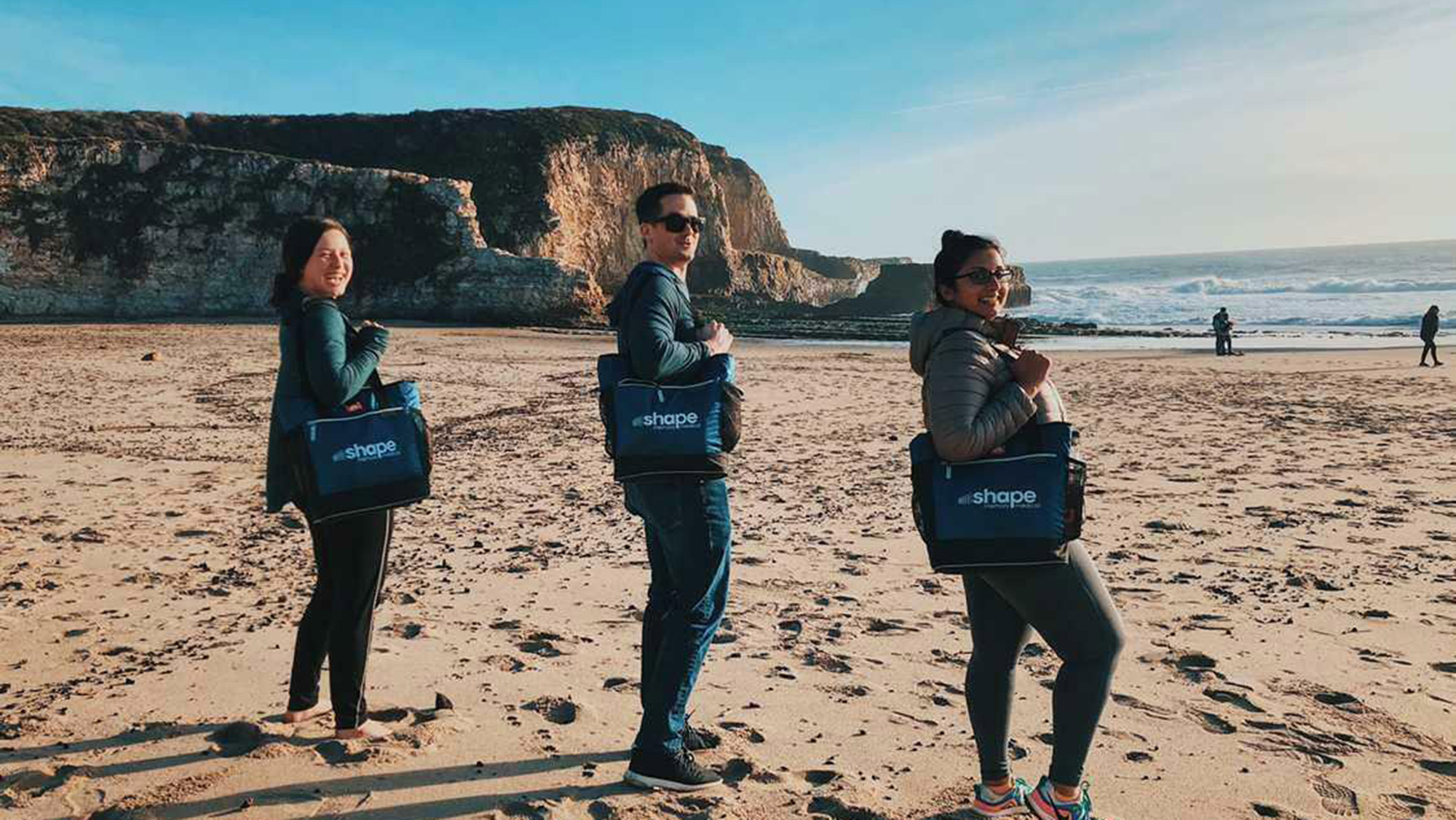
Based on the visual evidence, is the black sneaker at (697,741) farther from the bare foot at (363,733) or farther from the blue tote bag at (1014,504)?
the blue tote bag at (1014,504)

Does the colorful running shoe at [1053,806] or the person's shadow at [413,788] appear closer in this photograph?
the colorful running shoe at [1053,806]

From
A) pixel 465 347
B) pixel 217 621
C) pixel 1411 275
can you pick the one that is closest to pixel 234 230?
pixel 465 347

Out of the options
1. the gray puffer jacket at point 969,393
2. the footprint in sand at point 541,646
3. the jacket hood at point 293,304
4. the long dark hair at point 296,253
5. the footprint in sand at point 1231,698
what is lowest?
the footprint in sand at point 1231,698

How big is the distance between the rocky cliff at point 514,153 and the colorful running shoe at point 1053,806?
37.8 metres

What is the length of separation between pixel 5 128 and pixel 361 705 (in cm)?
4538

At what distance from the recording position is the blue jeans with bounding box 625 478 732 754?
286cm

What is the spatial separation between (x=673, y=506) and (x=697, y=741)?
0.99 m

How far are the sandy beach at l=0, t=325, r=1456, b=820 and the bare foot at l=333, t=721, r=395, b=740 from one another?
58 mm

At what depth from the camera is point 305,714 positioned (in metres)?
3.40

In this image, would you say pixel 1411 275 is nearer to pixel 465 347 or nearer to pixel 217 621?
pixel 465 347

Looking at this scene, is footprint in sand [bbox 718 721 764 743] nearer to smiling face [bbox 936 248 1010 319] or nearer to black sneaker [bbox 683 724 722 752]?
black sneaker [bbox 683 724 722 752]

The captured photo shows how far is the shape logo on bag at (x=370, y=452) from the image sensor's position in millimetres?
2975

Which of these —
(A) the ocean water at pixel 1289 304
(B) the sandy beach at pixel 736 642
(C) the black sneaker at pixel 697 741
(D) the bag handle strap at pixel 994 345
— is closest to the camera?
(D) the bag handle strap at pixel 994 345

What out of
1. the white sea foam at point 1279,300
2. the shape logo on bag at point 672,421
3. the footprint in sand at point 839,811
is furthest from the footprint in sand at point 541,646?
the white sea foam at point 1279,300
